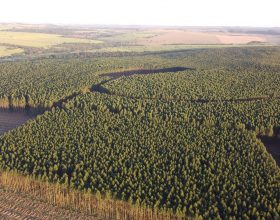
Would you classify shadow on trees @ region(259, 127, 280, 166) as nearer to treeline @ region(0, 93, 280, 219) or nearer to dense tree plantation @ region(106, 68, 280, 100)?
treeline @ region(0, 93, 280, 219)

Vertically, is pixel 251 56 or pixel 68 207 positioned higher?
pixel 251 56

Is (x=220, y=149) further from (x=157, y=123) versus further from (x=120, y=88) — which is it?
(x=120, y=88)

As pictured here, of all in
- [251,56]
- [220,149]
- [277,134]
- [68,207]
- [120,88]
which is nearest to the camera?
[68,207]

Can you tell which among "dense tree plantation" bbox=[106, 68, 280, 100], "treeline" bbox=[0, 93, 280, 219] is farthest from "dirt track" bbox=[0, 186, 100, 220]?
"dense tree plantation" bbox=[106, 68, 280, 100]

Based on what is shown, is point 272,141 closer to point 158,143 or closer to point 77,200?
point 158,143

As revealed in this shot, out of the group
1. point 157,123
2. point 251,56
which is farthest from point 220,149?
point 251,56

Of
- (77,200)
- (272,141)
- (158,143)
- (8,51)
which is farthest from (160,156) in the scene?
Answer: (8,51)
